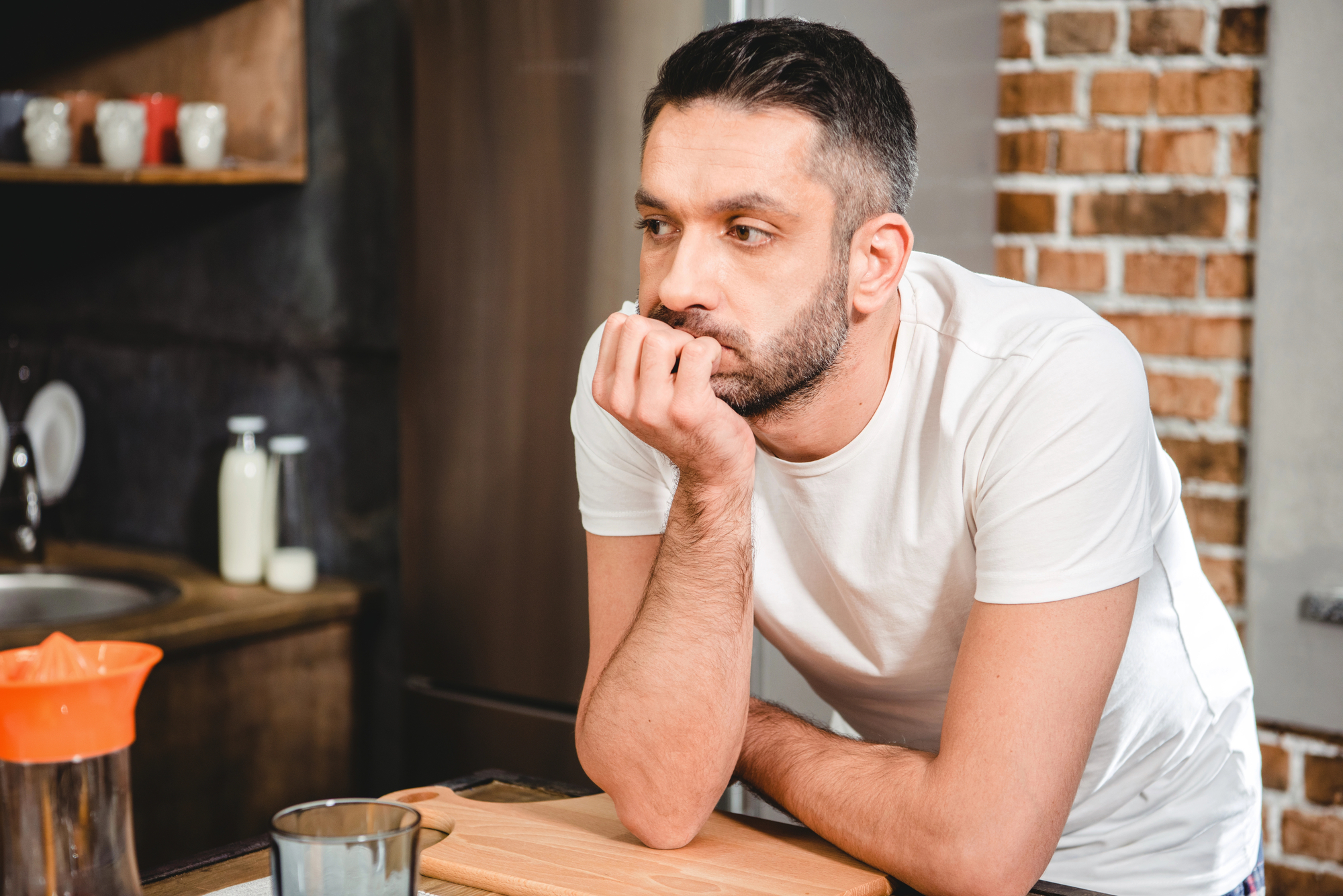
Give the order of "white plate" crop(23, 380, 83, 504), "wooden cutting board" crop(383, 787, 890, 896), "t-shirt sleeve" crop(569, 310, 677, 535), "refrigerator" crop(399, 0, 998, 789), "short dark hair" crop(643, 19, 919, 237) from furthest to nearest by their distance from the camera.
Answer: "white plate" crop(23, 380, 83, 504) < "refrigerator" crop(399, 0, 998, 789) < "t-shirt sleeve" crop(569, 310, 677, 535) < "short dark hair" crop(643, 19, 919, 237) < "wooden cutting board" crop(383, 787, 890, 896)

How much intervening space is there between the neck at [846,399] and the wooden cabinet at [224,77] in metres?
1.19

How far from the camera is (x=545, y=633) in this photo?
5.70 feet

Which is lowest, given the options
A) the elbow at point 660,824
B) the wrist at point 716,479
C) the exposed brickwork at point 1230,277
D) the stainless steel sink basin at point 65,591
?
the stainless steel sink basin at point 65,591

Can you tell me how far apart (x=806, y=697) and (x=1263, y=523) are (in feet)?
2.38

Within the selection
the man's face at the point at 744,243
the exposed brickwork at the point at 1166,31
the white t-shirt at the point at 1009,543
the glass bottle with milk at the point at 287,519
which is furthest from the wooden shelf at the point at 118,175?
the exposed brickwork at the point at 1166,31

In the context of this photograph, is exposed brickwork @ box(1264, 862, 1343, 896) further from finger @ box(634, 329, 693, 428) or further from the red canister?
the red canister

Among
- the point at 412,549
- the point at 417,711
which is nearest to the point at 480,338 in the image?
the point at 412,549

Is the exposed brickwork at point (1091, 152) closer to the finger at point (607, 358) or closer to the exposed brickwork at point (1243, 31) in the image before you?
the exposed brickwork at point (1243, 31)

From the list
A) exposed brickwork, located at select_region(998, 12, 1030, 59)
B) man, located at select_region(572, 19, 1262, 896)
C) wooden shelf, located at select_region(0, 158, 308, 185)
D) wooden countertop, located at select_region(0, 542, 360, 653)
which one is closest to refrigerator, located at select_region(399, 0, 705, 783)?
wooden countertop, located at select_region(0, 542, 360, 653)

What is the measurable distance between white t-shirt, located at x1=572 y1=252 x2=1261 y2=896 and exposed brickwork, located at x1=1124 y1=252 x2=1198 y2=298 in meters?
0.72

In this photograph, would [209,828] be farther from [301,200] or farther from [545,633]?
[301,200]

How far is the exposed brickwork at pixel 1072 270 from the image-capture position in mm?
1891

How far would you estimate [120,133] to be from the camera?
1.93 metres

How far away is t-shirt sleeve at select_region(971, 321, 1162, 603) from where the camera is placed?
997 mm
